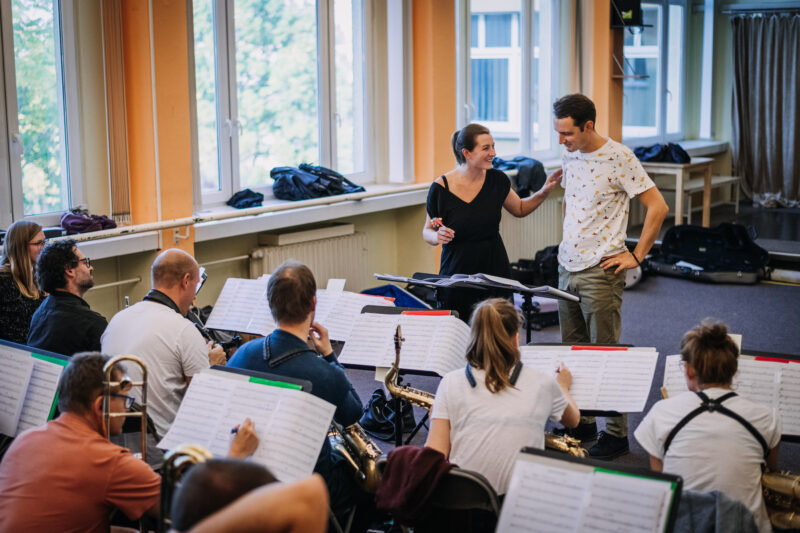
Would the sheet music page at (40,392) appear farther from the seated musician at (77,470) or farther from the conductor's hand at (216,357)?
the conductor's hand at (216,357)

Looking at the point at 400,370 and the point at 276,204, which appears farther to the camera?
the point at 276,204

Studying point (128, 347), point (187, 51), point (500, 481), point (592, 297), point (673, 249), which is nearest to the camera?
point (500, 481)

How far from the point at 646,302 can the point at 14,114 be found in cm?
481

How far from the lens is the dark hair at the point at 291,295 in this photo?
2939 millimetres

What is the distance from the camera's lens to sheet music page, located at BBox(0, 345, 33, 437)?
303 cm

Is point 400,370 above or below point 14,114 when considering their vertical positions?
below

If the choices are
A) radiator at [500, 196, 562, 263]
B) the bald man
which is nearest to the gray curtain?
radiator at [500, 196, 562, 263]

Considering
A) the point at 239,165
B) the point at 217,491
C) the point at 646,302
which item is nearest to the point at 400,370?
the point at 217,491

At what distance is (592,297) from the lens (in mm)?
4117

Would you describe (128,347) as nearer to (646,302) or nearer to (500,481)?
(500,481)

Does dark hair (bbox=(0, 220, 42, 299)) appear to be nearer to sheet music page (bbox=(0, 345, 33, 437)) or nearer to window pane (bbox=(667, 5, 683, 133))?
sheet music page (bbox=(0, 345, 33, 437))

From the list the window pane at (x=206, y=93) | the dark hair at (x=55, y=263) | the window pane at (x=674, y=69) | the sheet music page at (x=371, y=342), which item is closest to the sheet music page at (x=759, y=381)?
the sheet music page at (x=371, y=342)

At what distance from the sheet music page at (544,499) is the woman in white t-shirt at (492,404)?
410 millimetres

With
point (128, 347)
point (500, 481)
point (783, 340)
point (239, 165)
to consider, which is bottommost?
point (783, 340)
